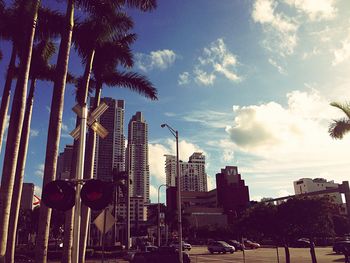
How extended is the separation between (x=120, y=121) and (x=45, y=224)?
387 ft

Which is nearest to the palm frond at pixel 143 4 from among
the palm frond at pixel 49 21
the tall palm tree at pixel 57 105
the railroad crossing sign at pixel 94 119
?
the tall palm tree at pixel 57 105

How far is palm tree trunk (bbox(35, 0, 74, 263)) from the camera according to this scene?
11.7 m

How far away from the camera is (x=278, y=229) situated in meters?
A: 25.0

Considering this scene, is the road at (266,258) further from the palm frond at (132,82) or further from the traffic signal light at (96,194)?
the traffic signal light at (96,194)

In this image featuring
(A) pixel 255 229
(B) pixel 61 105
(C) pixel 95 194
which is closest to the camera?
(C) pixel 95 194

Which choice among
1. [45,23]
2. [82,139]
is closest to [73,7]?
[45,23]

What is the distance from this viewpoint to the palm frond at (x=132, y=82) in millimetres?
22188

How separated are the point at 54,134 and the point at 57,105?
128 centimetres

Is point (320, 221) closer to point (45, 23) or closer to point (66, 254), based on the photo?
point (66, 254)

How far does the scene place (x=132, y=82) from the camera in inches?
885

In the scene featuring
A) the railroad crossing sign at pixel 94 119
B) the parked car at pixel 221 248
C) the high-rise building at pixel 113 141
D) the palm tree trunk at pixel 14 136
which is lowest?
the parked car at pixel 221 248

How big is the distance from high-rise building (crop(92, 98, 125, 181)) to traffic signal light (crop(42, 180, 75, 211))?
79.0 m

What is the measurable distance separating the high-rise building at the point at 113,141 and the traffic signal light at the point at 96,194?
79.2 meters

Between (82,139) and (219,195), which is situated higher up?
(219,195)
